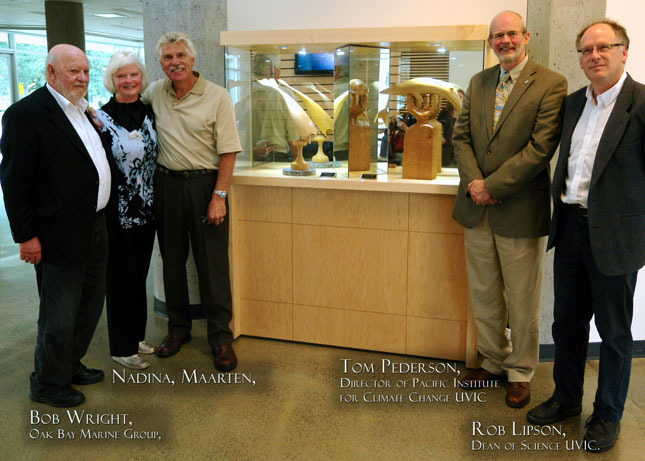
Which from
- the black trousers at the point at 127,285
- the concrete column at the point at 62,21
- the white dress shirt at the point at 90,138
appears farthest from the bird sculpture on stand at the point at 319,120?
the concrete column at the point at 62,21

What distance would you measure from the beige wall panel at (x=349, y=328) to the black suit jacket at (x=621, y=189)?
4.72 ft

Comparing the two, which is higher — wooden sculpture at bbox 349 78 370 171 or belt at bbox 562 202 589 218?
wooden sculpture at bbox 349 78 370 171

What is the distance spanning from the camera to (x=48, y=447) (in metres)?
2.68

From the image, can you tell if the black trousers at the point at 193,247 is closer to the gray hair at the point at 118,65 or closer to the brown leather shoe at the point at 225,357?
the brown leather shoe at the point at 225,357

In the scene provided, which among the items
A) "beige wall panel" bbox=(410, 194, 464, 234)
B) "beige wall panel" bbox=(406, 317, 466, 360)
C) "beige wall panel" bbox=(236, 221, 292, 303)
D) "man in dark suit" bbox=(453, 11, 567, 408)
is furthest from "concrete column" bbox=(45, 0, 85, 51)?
"man in dark suit" bbox=(453, 11, 567, 408)

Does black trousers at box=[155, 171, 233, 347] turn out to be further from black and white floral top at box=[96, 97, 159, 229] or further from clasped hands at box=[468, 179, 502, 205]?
clasped hands at box=[468, 179, 502, 205]

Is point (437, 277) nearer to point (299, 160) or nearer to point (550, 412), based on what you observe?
point (550, 412)

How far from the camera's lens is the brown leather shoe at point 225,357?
346 cm

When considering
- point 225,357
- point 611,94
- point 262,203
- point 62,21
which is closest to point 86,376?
point 225,357

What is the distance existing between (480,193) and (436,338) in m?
1.09

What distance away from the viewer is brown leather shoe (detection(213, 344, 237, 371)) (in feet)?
11.3

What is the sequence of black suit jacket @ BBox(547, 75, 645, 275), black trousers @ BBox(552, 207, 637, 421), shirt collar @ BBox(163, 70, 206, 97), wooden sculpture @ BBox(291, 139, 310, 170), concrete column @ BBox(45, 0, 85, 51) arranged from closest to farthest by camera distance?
black suit jacket @ BBox(547, 75, 645, 275)
black trousers @ BBox(552, 207, 637, 421)
shirt collar @ BBox(163, 70, 206, 97)
wooden sculpture @ BBox(291, 139, 310, 170)
concrete column @ BBox(45, 0, 85, 51)

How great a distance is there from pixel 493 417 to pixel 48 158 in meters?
2.46

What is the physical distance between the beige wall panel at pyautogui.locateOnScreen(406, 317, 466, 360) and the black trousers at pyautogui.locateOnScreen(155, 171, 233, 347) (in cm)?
112
